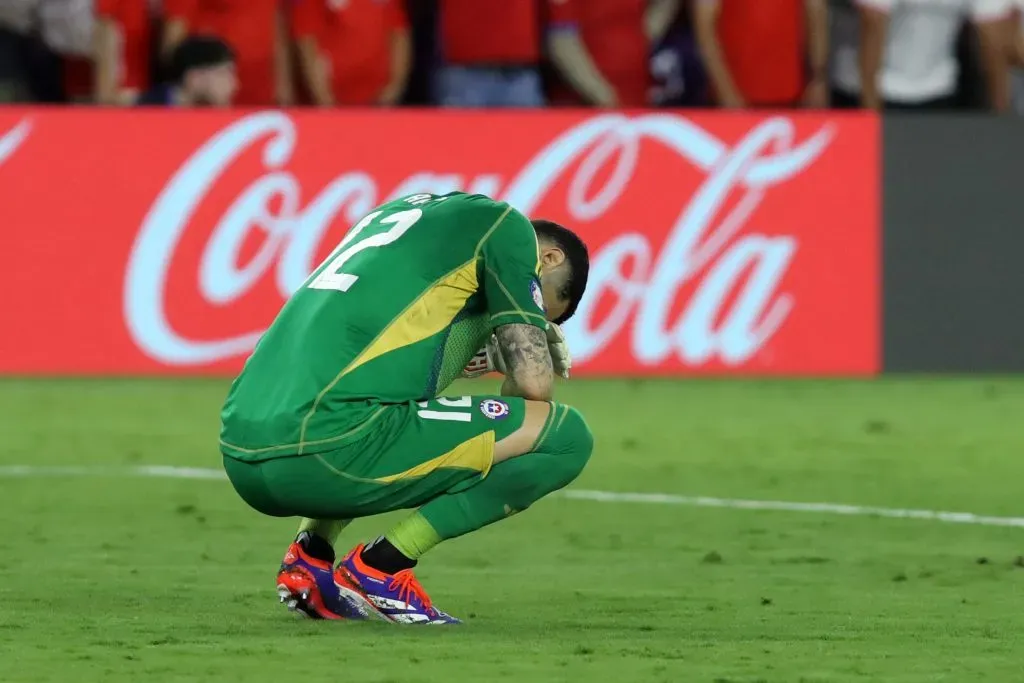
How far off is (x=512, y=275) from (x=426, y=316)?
27 cm

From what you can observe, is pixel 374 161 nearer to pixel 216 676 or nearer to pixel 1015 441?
pixel 1015 441

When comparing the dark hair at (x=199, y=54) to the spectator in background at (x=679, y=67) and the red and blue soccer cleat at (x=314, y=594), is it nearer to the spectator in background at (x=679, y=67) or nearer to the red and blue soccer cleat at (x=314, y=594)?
the spectator in background at (x=679, y=67)

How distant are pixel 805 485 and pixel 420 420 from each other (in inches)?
166

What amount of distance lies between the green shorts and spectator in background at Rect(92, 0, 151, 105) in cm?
870

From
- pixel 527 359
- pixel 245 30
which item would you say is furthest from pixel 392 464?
pixel 245 30

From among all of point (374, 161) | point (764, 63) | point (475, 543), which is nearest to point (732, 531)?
point (475, 543)

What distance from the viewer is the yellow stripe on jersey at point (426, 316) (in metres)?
6.49

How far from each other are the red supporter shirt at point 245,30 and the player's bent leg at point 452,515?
8.91 metres

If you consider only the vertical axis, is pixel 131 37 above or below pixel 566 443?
below

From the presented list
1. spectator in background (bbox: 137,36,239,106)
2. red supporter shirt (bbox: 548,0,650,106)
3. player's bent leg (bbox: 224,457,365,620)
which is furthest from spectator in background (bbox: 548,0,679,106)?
player's bent leg (bbox: 224,457,365,620)

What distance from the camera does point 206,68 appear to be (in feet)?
47.4

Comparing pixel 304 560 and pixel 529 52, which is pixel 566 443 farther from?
pixel 529 52

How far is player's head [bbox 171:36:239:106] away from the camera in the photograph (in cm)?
1445

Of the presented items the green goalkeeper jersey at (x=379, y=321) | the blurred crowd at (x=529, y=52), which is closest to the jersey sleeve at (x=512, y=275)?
the green goalkeeper jersey at (x=379, y=321)
